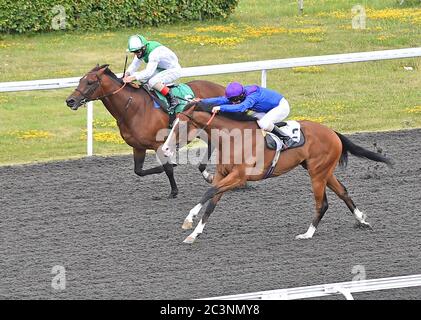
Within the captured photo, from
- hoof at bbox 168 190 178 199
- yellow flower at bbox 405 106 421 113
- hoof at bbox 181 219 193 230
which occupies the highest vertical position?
hoof at bbox 181 219 193 230

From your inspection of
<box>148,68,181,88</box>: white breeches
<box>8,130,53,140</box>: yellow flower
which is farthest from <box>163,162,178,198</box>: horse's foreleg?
<box>8,130,53,140</box>: yellow flower

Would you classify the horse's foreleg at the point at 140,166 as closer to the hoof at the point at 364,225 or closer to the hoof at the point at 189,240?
the hoof at the point at 189,240

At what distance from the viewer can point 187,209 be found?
10.0 meters

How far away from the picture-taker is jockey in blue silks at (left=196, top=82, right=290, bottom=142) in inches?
354

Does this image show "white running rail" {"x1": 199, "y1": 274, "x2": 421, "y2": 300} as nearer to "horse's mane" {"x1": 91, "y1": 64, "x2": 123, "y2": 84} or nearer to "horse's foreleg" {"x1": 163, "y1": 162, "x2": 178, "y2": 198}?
"horse's foreleg" {"x1": 163, "y1": 162, "x2": 178, "y2": 198}

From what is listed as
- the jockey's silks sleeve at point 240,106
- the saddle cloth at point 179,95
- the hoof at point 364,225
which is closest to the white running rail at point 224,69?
the saddle cloth at point 179,95

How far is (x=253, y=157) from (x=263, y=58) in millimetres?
8047

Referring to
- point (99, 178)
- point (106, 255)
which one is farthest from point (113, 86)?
point (106, 255)

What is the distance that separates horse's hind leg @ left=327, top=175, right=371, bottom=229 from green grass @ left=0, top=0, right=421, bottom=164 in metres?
3.78

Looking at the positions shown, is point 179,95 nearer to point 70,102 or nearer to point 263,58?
point 70,102

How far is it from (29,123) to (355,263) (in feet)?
20.6

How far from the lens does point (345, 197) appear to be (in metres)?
9.25

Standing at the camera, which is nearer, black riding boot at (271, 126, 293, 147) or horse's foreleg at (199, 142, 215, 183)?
black riding boot at (271, 126, 293, 147)

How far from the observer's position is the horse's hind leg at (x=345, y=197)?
9.25 metres
